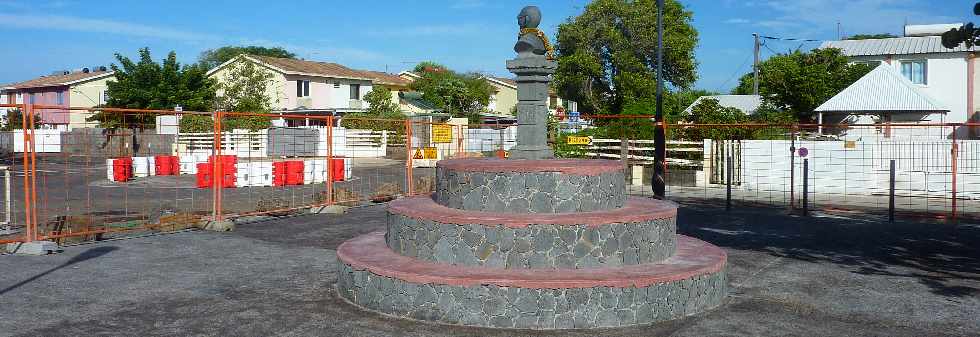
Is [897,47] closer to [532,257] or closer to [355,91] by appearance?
[355,91]

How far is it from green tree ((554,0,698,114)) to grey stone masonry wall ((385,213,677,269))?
44902 mm

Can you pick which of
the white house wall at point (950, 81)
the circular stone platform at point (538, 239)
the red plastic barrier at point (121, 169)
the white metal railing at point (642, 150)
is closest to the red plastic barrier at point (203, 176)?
the red plastic barrier at point (121, 169)

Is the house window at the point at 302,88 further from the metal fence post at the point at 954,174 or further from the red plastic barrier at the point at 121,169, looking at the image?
the metal fence post at the point at 954,174

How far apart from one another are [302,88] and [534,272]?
55.0 meters

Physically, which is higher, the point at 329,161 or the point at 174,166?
the point at 329,161

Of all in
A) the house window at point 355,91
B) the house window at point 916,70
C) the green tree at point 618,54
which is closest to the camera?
the house window at point 916,70

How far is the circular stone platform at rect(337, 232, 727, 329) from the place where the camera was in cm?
681

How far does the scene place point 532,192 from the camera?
8.16 m

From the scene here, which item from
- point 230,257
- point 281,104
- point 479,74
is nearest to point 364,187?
point 230,257

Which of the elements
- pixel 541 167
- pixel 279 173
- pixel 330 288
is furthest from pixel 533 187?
pixel 279 173

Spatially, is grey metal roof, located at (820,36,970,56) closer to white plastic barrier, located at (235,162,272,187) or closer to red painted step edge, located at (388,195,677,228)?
white plastic barrier, located at (235,162,272,187)

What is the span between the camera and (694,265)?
7738 mm

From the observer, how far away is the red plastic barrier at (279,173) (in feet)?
76.6

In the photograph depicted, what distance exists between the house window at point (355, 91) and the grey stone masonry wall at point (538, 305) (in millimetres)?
57285
